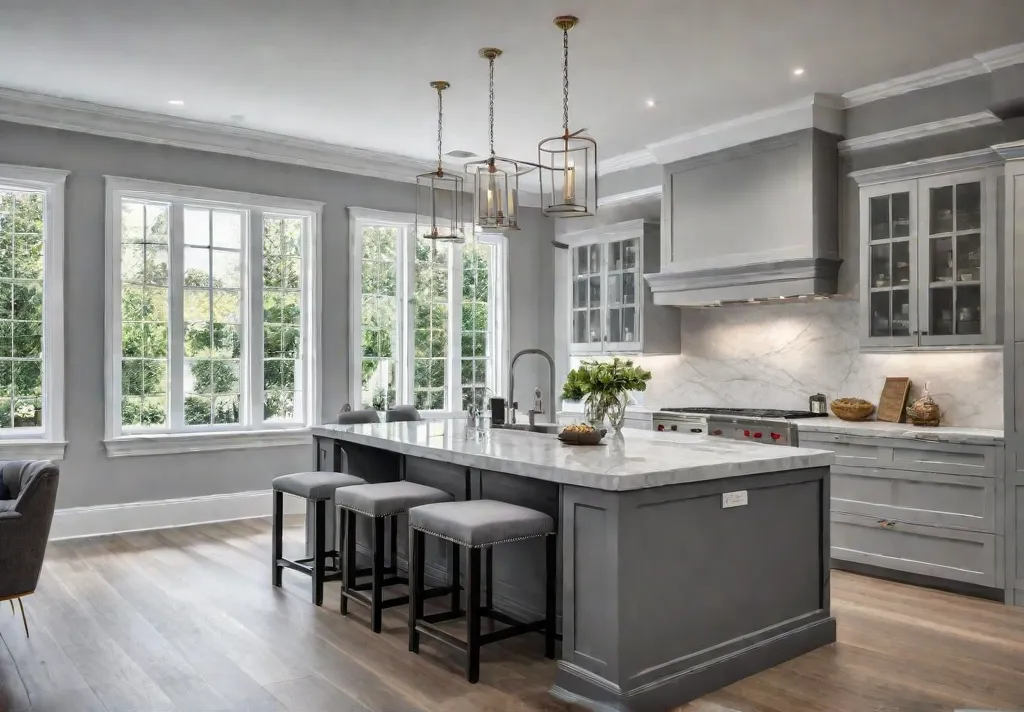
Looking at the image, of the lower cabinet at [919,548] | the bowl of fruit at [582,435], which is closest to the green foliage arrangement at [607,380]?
the bowl of fruit at [582,435]

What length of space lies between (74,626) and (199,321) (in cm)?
293

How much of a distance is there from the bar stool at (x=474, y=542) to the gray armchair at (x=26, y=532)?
1.59 metres

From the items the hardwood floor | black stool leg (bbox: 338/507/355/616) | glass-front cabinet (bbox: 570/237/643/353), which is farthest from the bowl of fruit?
glass-front cabinet (bbox: 570/237/643/353)

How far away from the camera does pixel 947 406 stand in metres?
5.02

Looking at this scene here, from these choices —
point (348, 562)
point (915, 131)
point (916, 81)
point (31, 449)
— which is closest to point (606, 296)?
point (915, 131)

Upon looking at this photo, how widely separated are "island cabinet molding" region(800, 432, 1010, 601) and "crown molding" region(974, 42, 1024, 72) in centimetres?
214

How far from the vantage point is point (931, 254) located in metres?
4.78

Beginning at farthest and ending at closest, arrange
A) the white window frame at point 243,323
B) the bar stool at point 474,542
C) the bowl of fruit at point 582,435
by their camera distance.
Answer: the white window frame at point 243,323 → the bowl of fruit at point 582,435 → the bar stool at point 474,542

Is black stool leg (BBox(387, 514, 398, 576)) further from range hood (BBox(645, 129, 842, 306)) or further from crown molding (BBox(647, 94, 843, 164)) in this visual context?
crown molding (BBox(647, 94, 843, 164))

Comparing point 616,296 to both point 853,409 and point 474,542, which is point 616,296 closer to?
point 853,409

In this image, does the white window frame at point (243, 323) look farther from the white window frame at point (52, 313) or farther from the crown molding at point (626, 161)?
the crown molding at point (626, 161)

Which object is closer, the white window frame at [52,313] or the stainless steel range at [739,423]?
the stainless steel range at [739,423]

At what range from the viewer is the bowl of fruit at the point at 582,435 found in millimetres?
3594

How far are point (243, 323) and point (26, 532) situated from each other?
3.22m
